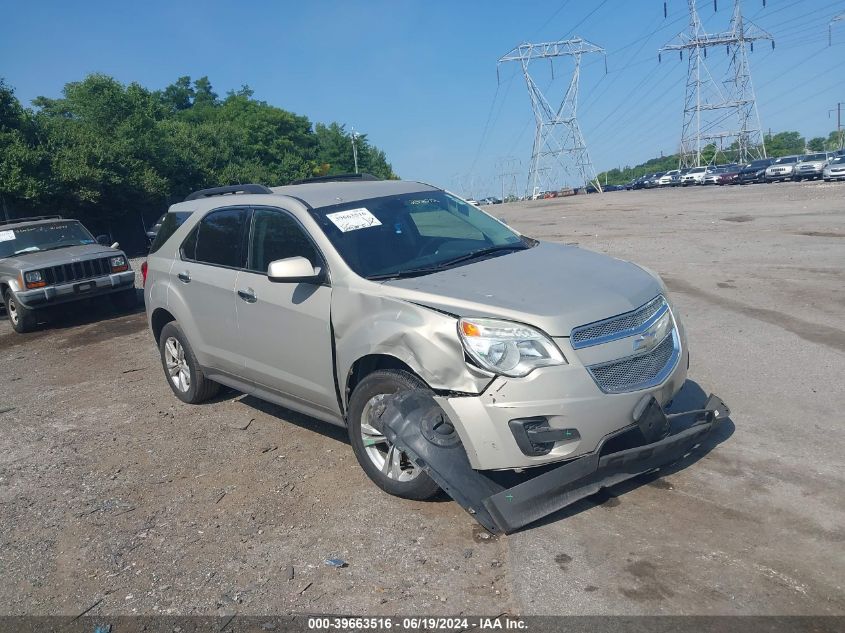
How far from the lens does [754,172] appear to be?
49719mm

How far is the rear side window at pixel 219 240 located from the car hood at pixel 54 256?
7.18m

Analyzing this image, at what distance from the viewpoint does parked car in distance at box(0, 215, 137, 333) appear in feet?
40.5

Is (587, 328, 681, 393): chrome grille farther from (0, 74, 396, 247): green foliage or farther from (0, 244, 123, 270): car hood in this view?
(0, 74, 396, 247): green foliage

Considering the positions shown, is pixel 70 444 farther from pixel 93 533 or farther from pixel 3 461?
pixel 93 533

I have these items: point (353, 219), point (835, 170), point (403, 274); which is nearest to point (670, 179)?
point (835, 170)

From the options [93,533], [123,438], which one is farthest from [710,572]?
[123,438]

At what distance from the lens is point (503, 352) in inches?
157

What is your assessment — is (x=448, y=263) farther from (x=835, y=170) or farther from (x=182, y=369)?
(x=835, y=170)

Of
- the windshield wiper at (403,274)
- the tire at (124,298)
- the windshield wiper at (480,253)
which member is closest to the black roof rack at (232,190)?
the windshield wiper at (403,274)

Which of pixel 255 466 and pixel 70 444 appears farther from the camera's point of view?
pixel 70 444

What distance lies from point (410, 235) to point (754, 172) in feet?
165

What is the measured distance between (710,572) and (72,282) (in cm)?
1176

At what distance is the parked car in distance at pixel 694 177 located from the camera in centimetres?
5876

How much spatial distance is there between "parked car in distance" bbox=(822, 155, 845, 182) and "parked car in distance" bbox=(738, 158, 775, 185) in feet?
24.6
